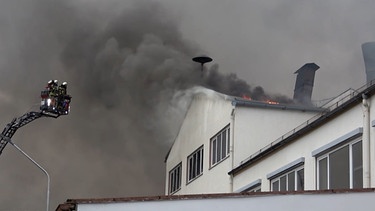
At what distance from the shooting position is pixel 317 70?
132ft

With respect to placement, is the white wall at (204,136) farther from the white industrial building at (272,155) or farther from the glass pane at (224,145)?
the glass pane at (224,145)

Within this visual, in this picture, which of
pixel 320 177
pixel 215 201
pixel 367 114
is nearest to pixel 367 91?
pixel 367 114

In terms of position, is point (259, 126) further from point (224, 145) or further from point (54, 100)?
point (54, 100)

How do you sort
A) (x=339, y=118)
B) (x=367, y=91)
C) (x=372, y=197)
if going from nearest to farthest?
1. (x=372, y=197)
2. (x=367, y=91)
3. (x=339, y=118)

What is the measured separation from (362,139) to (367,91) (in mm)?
1413

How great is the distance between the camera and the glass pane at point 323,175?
23.9 meters

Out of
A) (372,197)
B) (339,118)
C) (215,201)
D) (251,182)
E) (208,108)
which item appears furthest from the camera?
(208,108)

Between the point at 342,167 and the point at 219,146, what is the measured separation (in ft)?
43.0

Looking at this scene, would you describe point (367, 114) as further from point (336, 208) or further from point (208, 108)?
point (208, 108)

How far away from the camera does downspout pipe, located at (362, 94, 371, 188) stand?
21141mm

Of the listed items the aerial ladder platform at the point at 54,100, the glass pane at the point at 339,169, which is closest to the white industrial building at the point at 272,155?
the glass pane at the point at 339,169

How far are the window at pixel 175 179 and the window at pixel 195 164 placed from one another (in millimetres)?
1802

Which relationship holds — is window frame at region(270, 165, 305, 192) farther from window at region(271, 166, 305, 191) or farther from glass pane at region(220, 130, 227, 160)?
glass pane at region(220, 130, 227, 160)

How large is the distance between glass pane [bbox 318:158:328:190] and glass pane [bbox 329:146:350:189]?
0.39 metres
